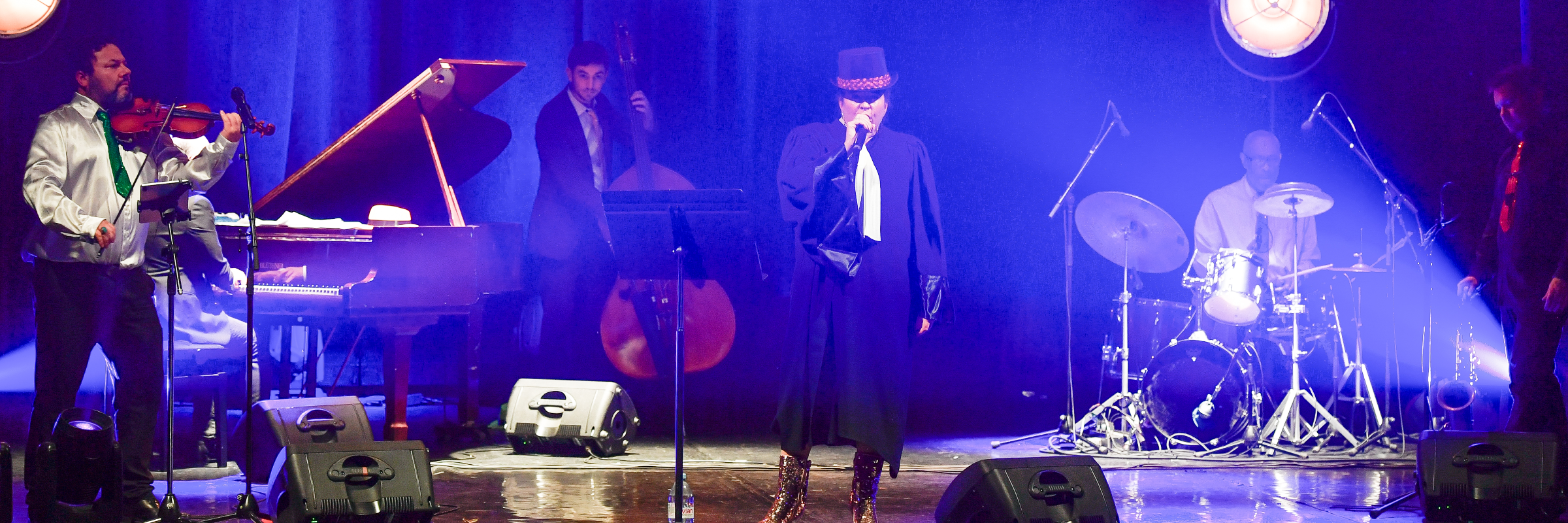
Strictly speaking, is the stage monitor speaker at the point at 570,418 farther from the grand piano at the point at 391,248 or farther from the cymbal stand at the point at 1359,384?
the cymbal stand at the point at 1359,384

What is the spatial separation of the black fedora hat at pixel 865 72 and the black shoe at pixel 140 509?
2.42 meters

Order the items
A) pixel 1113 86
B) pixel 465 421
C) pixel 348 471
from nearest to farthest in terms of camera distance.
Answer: pixel 348 471
pixel 465 421
pixel 1113 86

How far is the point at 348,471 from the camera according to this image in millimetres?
3217

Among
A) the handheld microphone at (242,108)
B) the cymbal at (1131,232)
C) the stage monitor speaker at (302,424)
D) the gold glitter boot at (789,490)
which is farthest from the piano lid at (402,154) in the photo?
the cymbal at (1131,232)

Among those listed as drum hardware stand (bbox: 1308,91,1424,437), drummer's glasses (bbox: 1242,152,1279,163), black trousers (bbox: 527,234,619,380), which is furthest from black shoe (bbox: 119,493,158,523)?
drummer's glasses (bbox: 1242,152,1279,163)

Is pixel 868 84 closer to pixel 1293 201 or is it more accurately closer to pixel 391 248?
pixel 391 248

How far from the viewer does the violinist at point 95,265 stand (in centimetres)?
371

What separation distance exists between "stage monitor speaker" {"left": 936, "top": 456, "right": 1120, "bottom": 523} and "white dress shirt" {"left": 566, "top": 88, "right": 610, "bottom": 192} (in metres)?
3.48

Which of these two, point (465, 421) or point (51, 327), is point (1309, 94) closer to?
point (465, 421)

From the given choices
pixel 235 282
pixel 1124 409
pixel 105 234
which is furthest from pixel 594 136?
pixel 1124 409

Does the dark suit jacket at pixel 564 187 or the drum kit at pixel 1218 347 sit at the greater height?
the dark suit jacket at pixel 564 187

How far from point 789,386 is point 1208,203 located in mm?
3645

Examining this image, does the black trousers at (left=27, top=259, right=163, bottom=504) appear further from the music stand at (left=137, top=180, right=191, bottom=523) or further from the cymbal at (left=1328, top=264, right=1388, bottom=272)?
the cymbal at (left=1328, top=264, right=1388, bottom=272)

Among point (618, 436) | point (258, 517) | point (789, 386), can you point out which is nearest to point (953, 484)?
point (789, 386)
